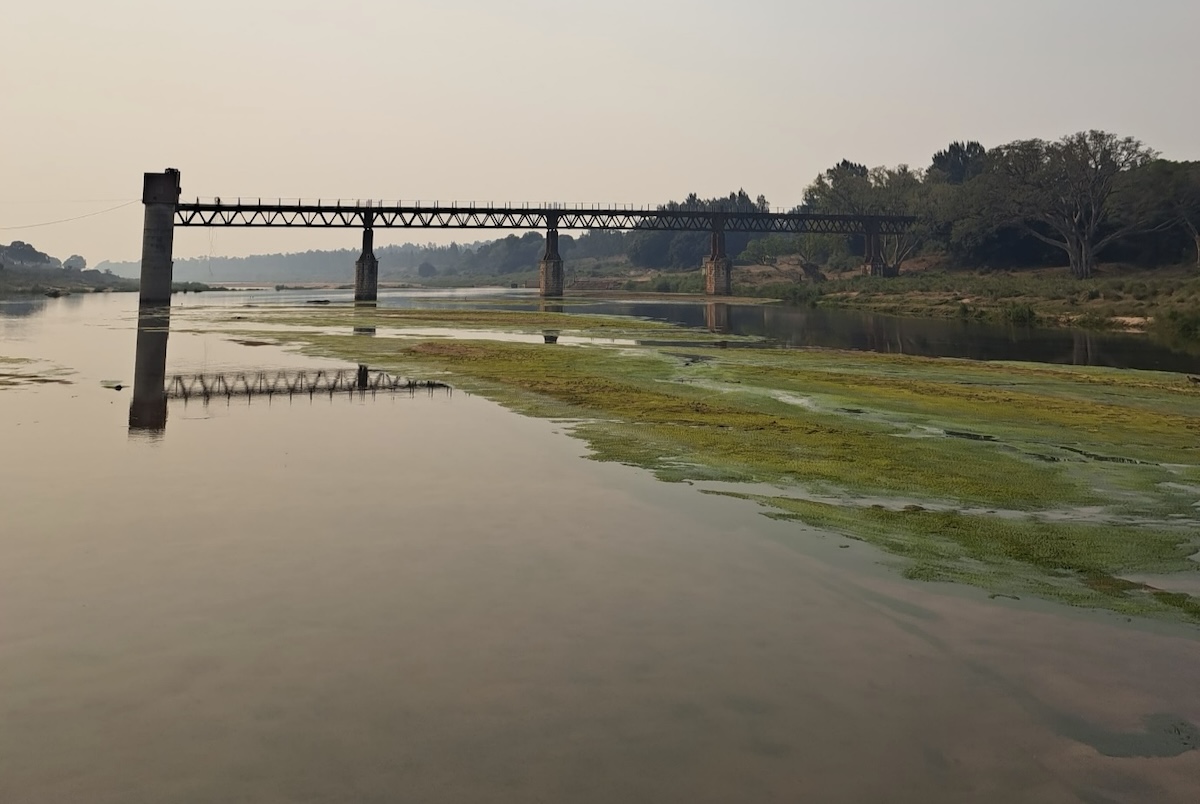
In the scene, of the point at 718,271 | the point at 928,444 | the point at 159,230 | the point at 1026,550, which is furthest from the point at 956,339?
the point at 718,271

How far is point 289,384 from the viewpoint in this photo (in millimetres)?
31344

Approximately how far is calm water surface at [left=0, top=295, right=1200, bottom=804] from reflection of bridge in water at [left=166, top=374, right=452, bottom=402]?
1292cm

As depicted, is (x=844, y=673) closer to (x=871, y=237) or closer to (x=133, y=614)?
(x=133, y=614)

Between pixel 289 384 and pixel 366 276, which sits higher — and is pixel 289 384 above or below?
below

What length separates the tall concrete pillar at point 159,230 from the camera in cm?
9919

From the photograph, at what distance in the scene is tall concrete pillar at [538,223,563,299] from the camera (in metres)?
144

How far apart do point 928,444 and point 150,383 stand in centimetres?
2346

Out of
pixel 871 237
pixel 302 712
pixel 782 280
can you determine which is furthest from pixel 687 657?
pixel 782 280

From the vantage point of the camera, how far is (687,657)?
9.47 metres

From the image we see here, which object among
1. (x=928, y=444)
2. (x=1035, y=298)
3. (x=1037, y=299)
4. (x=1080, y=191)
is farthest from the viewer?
(x=1080, y=191)

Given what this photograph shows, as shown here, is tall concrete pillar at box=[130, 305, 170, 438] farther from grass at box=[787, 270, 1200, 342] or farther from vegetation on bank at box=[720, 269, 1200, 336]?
grass at box=[787, 270, 1200, 342]

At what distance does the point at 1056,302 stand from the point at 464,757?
89.3m

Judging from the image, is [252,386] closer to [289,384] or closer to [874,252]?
[289,384]

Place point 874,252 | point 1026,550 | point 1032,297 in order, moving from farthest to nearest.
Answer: point 874,252 < point 1032,297 < point 1026,550
